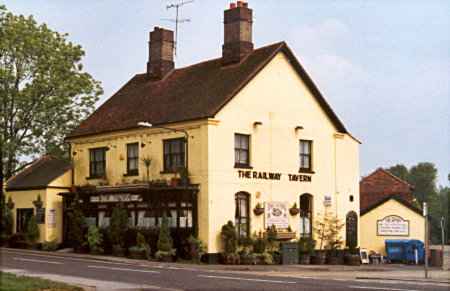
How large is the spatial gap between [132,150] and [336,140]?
10368 millimetres

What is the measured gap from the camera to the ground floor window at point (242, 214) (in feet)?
122

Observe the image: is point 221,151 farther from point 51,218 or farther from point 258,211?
point 51,218

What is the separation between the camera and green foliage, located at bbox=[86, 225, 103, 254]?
39031 mm

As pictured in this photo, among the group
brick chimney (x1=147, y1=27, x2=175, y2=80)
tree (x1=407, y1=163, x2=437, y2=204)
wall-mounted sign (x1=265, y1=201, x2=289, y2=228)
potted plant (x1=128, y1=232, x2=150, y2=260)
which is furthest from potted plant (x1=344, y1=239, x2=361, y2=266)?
tree (x1=407, y1=163, x2=437, y2=204)

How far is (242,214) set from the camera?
3738cm

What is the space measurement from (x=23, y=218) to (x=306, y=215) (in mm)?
16068

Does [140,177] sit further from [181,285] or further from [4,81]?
[181,285]

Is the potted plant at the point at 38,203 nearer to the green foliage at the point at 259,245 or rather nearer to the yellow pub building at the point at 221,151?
the yellow pub building at the point at 221,151

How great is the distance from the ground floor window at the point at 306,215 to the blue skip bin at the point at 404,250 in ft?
18.5

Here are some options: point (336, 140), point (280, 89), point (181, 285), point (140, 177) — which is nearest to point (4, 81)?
point (140, 177)

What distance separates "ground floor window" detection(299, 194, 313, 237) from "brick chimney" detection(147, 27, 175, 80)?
10605 millimetres

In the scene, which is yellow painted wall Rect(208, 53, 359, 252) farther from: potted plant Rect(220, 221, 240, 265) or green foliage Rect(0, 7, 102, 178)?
green foliage Rect(0, 7, 102, 178)

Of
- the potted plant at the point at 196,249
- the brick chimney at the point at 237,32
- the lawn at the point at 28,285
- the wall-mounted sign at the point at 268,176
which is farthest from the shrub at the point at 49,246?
the lawn at the point at 28,285

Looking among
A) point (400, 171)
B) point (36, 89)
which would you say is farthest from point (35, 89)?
point (400, 171)
